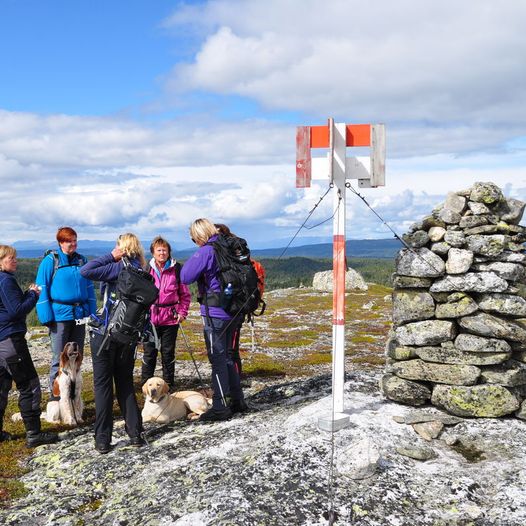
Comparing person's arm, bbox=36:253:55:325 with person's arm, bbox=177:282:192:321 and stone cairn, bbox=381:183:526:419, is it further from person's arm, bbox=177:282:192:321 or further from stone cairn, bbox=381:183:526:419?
stone cairn, bbox=381:183:526:419

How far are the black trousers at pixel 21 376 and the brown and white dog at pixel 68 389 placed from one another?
3.34ft

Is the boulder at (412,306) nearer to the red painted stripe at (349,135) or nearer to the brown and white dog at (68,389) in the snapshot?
the red painted stripe at (349,135)

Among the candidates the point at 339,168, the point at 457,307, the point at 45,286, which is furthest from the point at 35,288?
the point at 457,307

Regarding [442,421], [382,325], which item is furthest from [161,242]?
[382,325]

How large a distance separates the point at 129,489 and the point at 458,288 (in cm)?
699

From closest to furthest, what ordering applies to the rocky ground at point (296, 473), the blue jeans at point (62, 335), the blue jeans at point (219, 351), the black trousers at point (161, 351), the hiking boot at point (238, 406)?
the rocky ground at point (296, 473), the blue jeans at point (219, 351), the hiking boot at point (238, 406), the blue jeans at point (62, 335), the black trousers at point (161, 351)

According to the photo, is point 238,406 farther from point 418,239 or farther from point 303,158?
point 303,158

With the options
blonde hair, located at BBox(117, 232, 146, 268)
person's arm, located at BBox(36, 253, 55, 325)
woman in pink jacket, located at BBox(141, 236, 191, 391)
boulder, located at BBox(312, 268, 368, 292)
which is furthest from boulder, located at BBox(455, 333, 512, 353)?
boulder, located at BBox(312, 268, 368, 292)

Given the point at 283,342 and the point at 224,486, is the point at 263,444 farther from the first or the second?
the point at 283,342

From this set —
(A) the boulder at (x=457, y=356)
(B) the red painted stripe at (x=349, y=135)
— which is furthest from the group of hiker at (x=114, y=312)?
(A) the boulder at (x=457, y=356)

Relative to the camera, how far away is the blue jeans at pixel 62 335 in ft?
38.9

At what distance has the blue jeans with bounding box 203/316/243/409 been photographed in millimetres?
10555

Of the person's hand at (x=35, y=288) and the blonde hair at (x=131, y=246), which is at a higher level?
the blonde hair at (x=131, y=246)

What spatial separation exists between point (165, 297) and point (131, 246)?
3.74 meters
